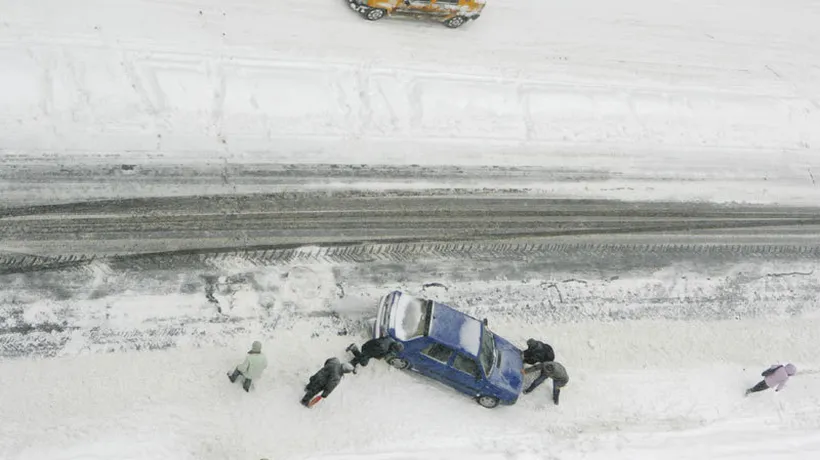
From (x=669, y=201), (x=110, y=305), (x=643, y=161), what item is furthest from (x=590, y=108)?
(x=110, y=305)

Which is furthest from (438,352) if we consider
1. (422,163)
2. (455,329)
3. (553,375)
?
(422,163)

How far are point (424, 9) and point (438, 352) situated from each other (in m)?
9.62

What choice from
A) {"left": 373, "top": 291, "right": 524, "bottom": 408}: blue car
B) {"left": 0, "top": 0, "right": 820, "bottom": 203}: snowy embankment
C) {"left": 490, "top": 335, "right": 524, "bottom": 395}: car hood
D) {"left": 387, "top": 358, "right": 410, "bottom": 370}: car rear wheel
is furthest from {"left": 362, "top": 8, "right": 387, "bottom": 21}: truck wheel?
{"left": 387, "top": 358, "right": 410, "bottom": 370}: car rear wheel

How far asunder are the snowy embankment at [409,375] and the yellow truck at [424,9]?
7.24m

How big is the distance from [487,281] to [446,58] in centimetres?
637

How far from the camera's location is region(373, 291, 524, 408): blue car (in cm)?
1161

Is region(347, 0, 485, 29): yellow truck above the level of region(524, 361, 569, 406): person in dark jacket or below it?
above

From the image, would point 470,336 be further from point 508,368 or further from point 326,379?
point 326,379

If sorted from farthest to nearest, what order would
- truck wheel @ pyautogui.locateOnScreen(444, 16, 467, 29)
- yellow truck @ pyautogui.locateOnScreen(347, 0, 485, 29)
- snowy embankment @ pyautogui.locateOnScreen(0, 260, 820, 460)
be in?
truck wheel @ pyautogui.locateOnScreen(444, 16, 467, 29) < yellow truck @ pyautogui.locateOnScreen(347, 0, 485, 29) < snowy embankment @ pyautogui.locateOnScreen(0, 260, 820, 460)

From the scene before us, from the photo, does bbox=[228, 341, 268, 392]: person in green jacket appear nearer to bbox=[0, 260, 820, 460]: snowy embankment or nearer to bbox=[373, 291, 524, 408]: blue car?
bbox=[0, 260, 820, 460]: snowy embankment

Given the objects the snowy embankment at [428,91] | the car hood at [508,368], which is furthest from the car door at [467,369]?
the snowy embankment at [428,91]

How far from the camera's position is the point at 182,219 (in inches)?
513

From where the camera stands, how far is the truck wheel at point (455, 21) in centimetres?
1759

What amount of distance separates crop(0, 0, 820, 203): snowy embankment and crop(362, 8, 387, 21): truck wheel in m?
0.31
